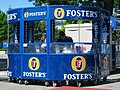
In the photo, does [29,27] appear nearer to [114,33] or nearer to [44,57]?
[44,57]

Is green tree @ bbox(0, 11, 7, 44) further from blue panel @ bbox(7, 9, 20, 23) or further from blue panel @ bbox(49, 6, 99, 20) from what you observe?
blue panel @ bbox(49, 6, 99, 20)

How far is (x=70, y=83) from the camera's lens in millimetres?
14227

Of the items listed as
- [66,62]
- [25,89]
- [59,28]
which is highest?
[59,28]

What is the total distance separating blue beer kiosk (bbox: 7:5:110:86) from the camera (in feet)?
44.7

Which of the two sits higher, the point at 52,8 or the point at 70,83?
the point at 52,8

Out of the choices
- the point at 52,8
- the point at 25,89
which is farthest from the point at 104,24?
the point at 25,89

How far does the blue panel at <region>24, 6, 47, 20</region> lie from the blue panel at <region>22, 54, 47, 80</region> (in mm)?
1395

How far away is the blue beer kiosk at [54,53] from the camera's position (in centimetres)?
1362

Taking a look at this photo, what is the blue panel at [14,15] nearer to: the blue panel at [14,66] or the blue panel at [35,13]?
the blue panel at [35,13]

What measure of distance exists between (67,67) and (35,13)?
229cm

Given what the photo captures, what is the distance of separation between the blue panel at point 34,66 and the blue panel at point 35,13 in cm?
140

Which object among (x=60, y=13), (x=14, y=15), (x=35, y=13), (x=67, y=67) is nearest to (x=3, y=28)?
(x=14, y=15)

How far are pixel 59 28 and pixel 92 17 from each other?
1551mm

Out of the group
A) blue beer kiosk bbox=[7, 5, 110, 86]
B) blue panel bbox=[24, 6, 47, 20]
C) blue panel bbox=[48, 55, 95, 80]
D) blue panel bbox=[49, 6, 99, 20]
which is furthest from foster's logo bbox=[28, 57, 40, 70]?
blue panel bbox=[49, 6, 99, 20]
